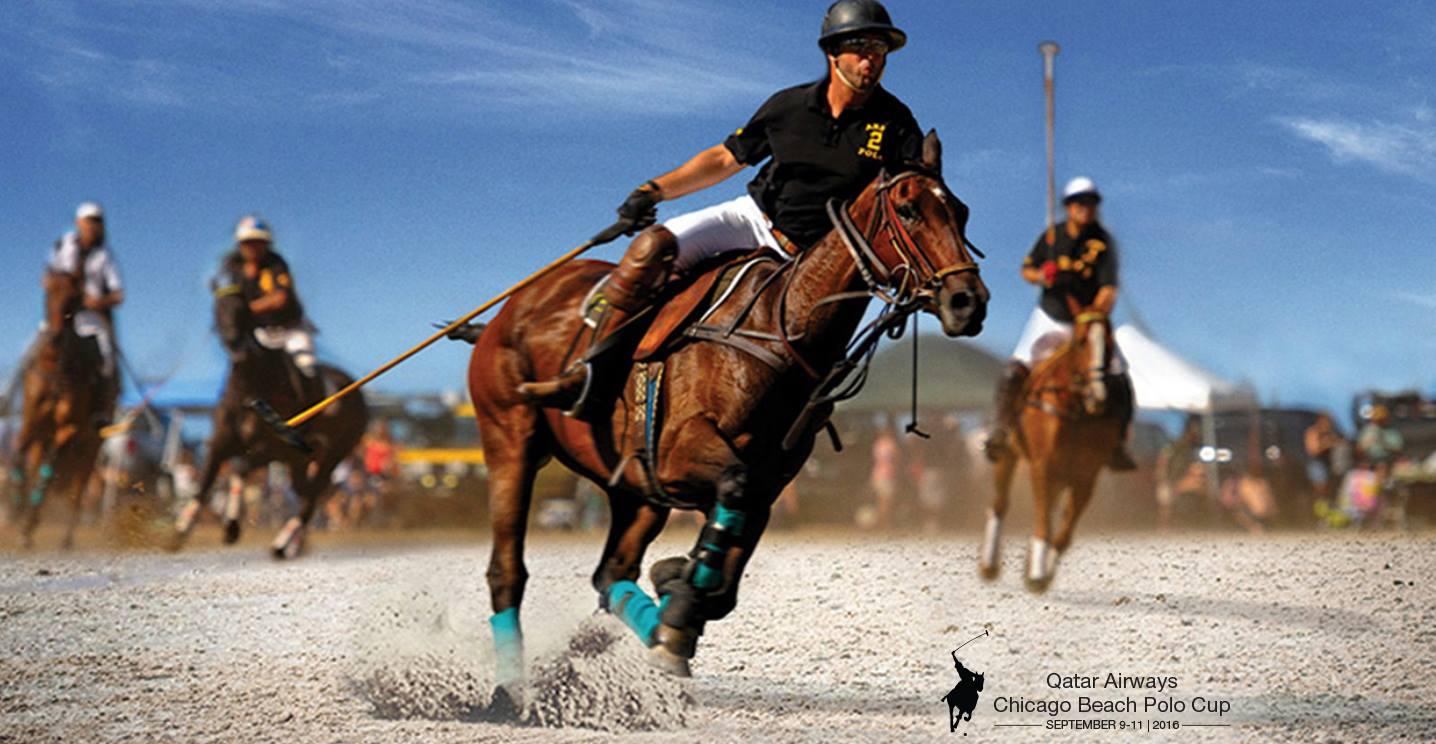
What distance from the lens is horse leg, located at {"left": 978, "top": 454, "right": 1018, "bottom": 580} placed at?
459 inches

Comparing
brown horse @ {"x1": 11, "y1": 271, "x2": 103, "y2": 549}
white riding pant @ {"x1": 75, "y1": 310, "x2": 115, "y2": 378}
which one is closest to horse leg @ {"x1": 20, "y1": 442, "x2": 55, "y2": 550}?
brown horse @ {"x1": 11, "y1": 271, "x2": 103, "y2": 549}

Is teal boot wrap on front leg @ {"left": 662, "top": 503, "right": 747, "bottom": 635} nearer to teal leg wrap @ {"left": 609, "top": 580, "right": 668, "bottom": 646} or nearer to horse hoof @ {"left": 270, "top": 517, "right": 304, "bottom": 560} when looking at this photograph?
teal leg wrap @ {"left": 609, "top": 580, "right": 668, "bottom": 646}

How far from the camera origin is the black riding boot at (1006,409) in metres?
11.6

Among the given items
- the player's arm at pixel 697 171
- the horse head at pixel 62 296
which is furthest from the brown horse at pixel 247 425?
the player's arm at pixel 697 171

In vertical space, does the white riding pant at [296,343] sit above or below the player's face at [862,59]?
below

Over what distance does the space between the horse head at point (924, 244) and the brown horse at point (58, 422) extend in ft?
34.2

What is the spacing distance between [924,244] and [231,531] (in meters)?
8.89

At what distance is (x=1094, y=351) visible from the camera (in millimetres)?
10961

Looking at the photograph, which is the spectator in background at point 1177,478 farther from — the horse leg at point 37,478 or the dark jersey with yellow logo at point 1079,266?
the horse leg at point 37,478

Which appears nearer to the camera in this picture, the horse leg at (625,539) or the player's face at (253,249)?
the horse leg at (625,539)

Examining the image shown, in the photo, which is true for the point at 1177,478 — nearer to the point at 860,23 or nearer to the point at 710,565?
the point at 860,23

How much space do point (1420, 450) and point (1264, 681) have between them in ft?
33.7

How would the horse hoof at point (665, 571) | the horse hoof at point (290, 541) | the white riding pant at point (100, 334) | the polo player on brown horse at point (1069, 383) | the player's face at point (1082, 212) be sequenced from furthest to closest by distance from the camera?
the white riding pant at point (100, 334), the horse hoof at point (290, 541), the player's face at point (1082, 212), the polo player on brown horse at point (1069, 383), the horse hoof at point (665, 571)

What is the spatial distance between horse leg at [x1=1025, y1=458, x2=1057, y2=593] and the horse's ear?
580 cm
